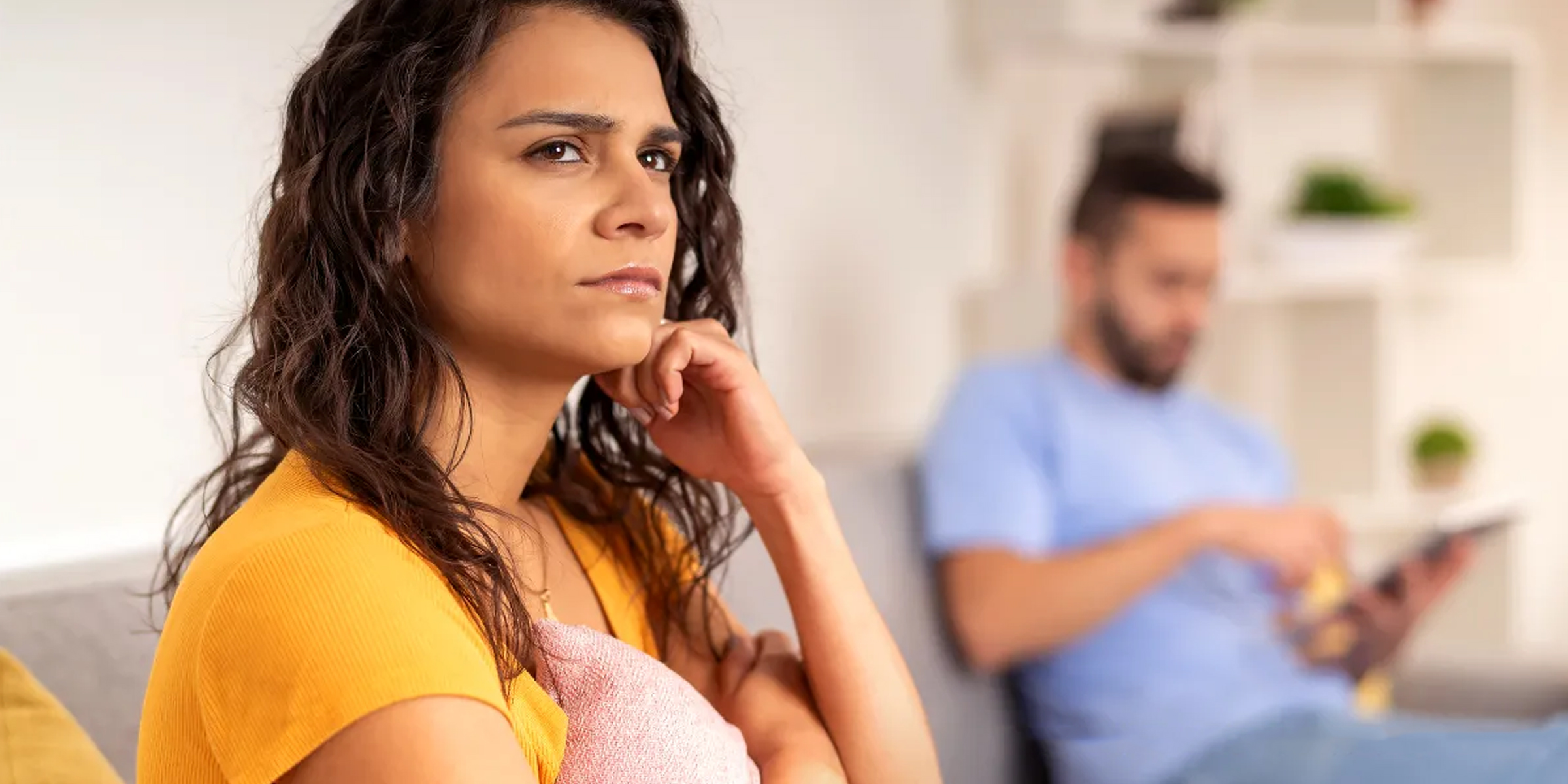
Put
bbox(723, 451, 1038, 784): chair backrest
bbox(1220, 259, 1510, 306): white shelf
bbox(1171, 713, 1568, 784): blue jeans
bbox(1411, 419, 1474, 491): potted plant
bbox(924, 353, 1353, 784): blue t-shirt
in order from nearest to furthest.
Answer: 1. bbox(1171, 713, 1568, 784): blue jeans
2. bbox(723, 451, 1038, 784): chair backrest
3. bbox(924, 353, 1353, 784): blue t-shirt
4. bbox(1220, 259, 1510, 306): white shelf
5. bbox(1411, 419, 1474, 491): potted plant

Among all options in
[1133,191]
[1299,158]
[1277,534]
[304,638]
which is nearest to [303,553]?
[304,638]

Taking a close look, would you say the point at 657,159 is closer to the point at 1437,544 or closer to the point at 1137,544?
the point at 1137,544

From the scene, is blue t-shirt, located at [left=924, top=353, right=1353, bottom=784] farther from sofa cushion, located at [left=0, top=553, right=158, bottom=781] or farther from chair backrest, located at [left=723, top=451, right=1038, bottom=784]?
sofa cushion, located at [left=0, top=553, right=158, bottom=781]

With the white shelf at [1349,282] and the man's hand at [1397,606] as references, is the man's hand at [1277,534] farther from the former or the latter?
the white shelf at [1349,282]

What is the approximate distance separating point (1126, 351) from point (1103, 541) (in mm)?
288

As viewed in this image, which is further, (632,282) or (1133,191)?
(1133,191)

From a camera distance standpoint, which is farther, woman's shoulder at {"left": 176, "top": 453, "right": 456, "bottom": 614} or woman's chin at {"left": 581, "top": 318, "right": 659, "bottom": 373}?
woman's chin at {"left": 581, "top": 318, "right": 659, "bottom": 373}

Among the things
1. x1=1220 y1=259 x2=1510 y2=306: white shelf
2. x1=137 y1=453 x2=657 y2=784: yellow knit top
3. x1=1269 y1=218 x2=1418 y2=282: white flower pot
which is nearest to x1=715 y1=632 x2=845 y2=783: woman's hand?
x1=137 y1=453 x2=657 y2=784: yellow knit top

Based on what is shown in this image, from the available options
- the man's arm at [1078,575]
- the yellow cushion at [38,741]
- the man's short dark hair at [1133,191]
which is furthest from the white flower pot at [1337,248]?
the yellow cushion at [38,741]

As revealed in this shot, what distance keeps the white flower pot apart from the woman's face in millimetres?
2109

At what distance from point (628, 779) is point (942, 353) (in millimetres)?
1908

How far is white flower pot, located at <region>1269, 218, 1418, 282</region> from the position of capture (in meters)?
2.86

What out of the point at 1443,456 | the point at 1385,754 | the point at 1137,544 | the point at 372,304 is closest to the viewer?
the point at 372,304

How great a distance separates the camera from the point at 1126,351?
85.4 inches
